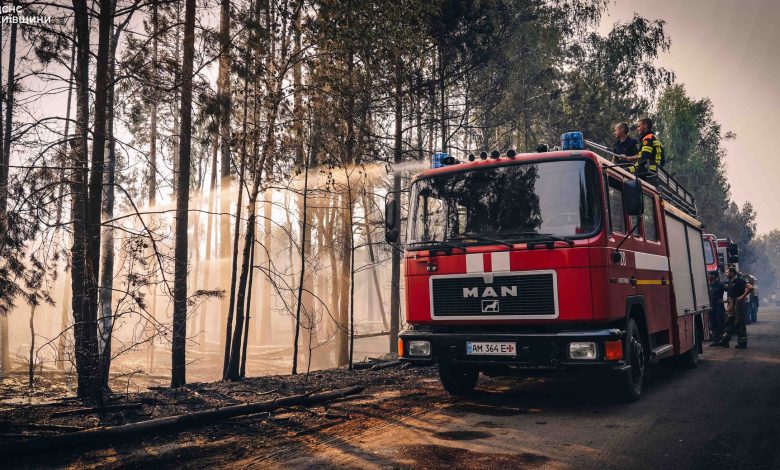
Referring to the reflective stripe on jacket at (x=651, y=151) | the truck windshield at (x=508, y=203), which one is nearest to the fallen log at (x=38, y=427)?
the truck windshield at (x=508, y=203)

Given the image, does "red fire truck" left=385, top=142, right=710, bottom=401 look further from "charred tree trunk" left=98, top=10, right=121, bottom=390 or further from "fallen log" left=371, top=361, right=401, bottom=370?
"charred tree trunk" left=98, top=10, right=121, bottom=390

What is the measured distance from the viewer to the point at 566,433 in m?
5.23

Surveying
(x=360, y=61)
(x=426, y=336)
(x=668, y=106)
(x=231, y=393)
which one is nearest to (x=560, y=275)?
(x=426, y=336)

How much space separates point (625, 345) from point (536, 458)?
2.40m

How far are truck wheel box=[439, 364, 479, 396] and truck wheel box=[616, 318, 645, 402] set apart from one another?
6.18ft

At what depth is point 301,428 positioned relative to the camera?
554cm

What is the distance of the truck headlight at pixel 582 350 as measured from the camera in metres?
5.75

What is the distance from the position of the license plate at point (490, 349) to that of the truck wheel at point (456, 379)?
1008 mm

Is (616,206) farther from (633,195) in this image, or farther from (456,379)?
(456,379)

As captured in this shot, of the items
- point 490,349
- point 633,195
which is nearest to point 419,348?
point 490,349

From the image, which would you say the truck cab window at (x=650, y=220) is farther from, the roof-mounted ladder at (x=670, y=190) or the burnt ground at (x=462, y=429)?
the burnt ground at (x=462, y=429)

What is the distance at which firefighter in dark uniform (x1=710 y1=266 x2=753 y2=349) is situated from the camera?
45.9 ft

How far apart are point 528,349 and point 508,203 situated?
162 cm

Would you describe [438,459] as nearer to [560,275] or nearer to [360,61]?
[560,275]
